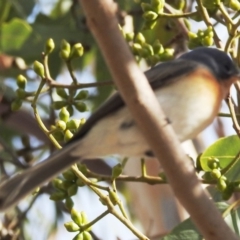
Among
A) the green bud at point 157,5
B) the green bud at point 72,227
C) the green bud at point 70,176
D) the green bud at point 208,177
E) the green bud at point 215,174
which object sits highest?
the green bud at point 157,5

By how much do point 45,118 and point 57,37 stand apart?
0.44 metres

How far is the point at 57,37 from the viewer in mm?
2568

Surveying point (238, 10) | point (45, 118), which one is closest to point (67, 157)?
point (238, 10)

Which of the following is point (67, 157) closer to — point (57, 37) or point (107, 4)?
point (107, 4)

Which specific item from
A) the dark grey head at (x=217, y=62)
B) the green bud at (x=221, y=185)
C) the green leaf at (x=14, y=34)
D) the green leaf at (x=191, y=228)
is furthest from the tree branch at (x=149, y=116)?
the green leaf at (x=14, y=34)

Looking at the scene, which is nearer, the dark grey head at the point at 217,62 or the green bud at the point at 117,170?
the green bud at the point at 117,170

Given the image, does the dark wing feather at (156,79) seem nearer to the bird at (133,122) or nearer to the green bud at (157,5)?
the bird at (133,122)

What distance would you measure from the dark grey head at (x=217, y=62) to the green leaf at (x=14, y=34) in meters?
0.69

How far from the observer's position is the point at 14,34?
96.7 inches

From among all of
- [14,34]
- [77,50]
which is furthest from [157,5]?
[14,34]

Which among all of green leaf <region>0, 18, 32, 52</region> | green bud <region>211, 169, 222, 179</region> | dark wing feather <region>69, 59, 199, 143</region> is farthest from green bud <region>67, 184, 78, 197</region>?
green leaf <region>0, 18, 32, 52</region>

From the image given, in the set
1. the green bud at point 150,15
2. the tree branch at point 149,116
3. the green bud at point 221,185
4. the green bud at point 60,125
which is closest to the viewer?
the tree branch at point 149,116

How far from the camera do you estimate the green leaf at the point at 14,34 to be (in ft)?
7.89

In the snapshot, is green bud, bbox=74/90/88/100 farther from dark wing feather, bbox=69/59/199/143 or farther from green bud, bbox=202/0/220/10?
green bud, bbox=202/0/220/10
